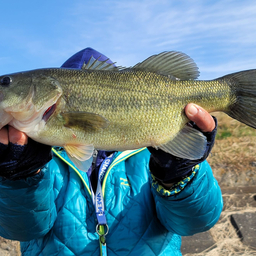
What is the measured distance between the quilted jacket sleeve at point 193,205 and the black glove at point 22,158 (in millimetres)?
761

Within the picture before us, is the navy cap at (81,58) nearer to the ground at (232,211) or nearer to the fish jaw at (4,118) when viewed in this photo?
the fish jaw at (4,118)

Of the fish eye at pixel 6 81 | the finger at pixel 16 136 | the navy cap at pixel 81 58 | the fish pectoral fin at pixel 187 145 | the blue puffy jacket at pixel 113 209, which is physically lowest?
the blue puffy jacket at pixel 113 209

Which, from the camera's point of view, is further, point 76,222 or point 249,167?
point 249,167

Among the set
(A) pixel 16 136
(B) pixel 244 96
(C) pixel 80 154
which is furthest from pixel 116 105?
(B) pixel 244 96

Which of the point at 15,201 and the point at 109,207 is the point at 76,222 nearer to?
the point at 109,207

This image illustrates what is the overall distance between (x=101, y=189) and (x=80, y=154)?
0.62 metres

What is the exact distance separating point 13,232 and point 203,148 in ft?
4.78

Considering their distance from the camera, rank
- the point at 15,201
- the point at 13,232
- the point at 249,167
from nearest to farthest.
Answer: the point at 15,201
the point at 13,232
the point at 249,167

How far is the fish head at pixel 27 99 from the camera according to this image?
1.47 metres

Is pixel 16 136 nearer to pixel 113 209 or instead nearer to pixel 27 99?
pixel 27 99

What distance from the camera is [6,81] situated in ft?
5.07

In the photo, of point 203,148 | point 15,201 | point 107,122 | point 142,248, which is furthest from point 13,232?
point 203,148

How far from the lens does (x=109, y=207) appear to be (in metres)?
2.02

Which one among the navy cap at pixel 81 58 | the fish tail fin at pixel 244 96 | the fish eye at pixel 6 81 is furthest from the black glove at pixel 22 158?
the fish tail fin at pixel 244 96
